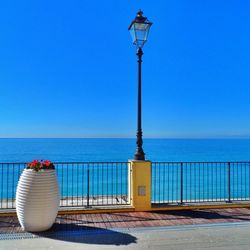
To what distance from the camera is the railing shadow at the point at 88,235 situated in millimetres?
4438

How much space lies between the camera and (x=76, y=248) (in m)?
4.14

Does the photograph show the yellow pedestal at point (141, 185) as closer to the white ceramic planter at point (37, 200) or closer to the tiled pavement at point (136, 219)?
the tiled pavement at point (136, 219)

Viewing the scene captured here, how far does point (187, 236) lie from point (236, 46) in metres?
21.3

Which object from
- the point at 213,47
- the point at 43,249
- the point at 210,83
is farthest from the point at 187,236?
the point at 210,83

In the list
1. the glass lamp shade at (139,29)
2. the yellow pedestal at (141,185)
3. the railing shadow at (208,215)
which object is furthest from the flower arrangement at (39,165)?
the glass lamp shade at (139,29)

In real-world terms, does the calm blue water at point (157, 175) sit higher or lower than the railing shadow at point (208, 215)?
lower

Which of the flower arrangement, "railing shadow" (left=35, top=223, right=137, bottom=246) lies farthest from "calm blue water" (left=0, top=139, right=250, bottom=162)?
"railing shadow" (left=35, top=223, right=137, bottom=246)

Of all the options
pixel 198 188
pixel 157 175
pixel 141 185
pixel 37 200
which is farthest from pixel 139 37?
pixel 157 175

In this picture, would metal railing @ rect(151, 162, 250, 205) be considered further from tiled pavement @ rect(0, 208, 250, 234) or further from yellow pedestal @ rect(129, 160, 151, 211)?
tiled pavement @ rect(0, 208, 250, 234)

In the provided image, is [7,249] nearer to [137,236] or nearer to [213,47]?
[137,236]

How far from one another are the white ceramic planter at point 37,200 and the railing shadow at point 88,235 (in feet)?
0.66

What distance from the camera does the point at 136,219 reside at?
566 cm

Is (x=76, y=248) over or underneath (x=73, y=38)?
underneath

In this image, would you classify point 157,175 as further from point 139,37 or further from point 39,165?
point 39,165
